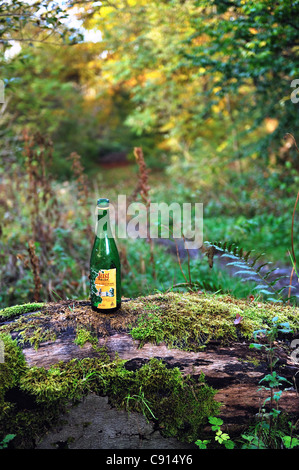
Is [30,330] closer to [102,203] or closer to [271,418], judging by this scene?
[102,203]

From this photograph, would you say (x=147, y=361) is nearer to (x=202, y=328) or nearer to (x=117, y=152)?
(x=202, y=328)

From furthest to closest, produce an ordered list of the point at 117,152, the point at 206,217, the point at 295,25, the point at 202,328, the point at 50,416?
the point at 117,152 < the point at 206,217 < the point at 295,25 < the point at 202,328 < the point at 50,416

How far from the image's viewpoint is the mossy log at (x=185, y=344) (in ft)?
6.02

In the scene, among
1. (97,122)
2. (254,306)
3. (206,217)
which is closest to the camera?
(254,306)

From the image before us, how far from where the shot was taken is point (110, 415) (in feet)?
5.85

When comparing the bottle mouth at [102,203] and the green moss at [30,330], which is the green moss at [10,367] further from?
the bottle mouth at [102,203]

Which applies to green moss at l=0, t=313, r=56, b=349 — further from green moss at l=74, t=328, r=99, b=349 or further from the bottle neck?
the bottle neck

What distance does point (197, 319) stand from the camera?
1.99 meters

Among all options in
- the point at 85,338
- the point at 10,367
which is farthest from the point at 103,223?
the point at 10,367

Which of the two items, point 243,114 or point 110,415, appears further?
point 243,114

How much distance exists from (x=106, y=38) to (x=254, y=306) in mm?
8968

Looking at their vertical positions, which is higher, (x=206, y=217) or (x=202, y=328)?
(x=206, y=217)
